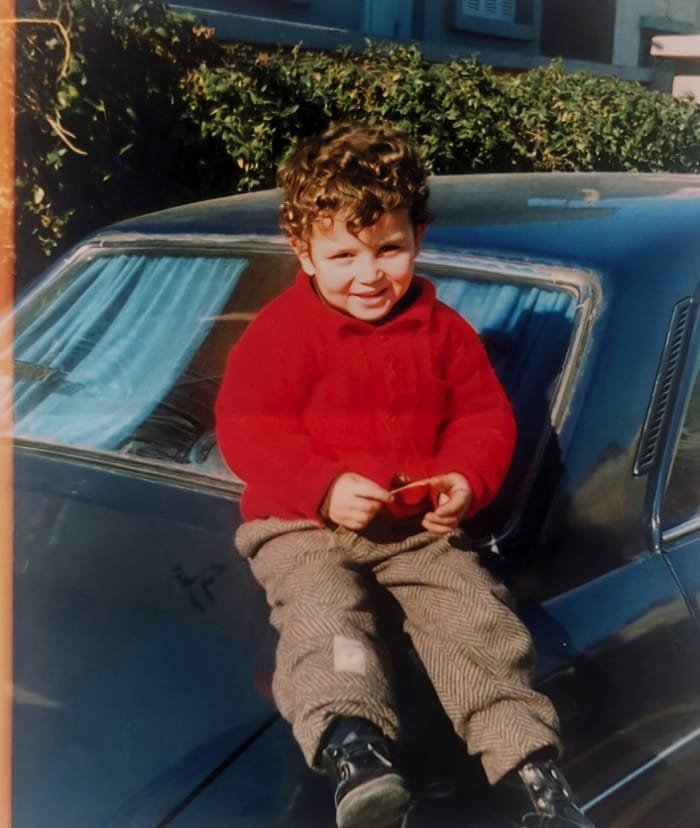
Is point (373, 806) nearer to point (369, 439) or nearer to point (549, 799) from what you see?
point (549, 799)

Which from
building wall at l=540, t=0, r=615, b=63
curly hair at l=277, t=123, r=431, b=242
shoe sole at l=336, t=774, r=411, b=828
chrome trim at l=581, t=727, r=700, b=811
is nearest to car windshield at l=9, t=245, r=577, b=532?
curly hair at l=277, t=123, r=431, b=242

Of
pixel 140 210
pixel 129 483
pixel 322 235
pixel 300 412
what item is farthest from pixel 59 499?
pixel 140 210

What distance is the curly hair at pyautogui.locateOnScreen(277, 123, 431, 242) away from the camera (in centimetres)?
130

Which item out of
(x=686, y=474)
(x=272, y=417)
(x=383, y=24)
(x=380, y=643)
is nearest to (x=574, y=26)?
(x=383, y=24)

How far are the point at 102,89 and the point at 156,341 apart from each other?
0.51 meters

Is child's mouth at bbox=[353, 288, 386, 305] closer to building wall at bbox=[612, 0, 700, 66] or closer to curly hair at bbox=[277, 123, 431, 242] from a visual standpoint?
curly hair at bbox=[277, 123, 431, 242]

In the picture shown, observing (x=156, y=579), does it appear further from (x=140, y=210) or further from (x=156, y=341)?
(x=140, y=210)

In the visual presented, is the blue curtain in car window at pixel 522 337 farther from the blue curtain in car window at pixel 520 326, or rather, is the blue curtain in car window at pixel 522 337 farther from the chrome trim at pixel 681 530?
the chrome trim at pixel 681 530

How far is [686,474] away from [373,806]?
2.48ft

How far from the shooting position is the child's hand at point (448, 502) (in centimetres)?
129

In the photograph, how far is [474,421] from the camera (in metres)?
1.37

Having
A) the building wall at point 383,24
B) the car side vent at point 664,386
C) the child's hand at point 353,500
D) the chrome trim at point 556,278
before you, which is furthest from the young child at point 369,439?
the building wall at point 383,24

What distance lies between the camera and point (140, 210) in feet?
6.77

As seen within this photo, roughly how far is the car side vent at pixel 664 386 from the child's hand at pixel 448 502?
30cm
